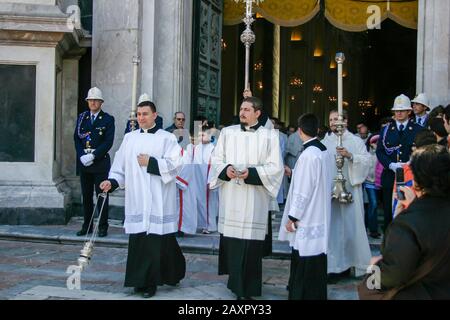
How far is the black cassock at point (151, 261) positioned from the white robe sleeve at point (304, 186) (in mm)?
1371

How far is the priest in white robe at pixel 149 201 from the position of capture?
6648mm

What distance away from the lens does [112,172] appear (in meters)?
6.89

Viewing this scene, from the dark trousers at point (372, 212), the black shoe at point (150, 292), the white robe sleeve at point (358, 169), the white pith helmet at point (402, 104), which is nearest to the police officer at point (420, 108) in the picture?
the white pith helmet at point (402, 104)

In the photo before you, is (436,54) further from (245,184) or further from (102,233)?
(102,233)

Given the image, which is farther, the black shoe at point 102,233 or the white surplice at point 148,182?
the black shoe at point 102,233

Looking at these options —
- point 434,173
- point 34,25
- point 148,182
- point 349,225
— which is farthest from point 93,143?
point 434,173

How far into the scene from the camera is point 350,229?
25.0ft

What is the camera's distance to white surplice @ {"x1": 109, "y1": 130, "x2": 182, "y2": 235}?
670cm

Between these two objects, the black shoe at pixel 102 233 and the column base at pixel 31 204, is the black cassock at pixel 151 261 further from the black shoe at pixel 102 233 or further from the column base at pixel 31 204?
the column base at pixel 31 204

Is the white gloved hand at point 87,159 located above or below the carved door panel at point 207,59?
below

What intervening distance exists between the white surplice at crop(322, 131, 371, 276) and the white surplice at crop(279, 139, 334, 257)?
4.01 feet

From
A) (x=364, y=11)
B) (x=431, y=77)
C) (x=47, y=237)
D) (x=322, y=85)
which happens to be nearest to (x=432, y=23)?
(x=431, y=77)

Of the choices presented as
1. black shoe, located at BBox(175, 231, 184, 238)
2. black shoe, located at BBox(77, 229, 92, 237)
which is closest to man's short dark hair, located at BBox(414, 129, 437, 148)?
black shoe, located at BBox(175, 231, 184, 238)

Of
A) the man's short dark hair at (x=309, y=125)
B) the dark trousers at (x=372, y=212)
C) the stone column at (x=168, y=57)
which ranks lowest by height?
the dark trousers at (x=372, y=212)
